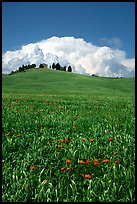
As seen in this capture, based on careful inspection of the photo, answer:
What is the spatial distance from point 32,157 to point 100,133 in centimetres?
216

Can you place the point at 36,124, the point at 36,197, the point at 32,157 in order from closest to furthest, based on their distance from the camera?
the point at 36,197 < the point at 32,157 < the point at 36,124

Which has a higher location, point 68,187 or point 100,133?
point 100,133

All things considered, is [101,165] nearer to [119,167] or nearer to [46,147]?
[119,167]

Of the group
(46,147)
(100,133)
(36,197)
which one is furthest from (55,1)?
(100,133)

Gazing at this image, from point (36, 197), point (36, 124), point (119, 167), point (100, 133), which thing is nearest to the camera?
point (36, 197)

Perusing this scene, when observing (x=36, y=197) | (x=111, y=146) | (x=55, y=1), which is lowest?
(x=36, y=197)

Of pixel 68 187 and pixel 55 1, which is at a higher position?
pixel 55 1

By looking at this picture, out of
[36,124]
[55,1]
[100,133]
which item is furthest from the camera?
[36,124]

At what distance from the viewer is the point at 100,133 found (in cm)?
661

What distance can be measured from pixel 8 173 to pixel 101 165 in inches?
54.7

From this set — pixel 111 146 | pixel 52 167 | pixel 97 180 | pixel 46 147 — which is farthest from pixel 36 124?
pixel 97 180

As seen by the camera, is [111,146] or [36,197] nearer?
[36,197]

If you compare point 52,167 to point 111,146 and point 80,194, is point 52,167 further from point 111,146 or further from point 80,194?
point 111,146

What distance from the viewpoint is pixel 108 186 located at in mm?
3760
